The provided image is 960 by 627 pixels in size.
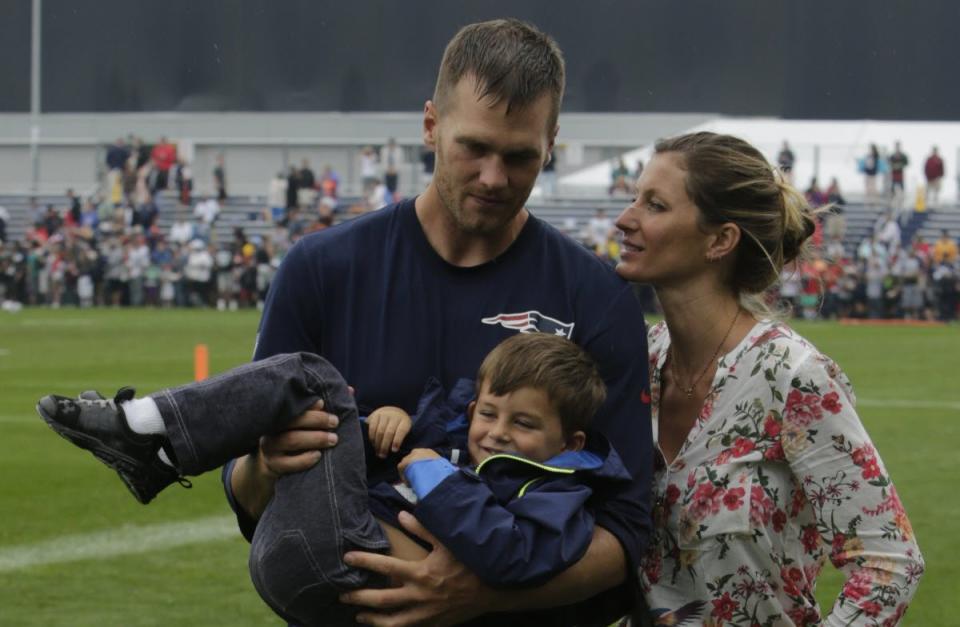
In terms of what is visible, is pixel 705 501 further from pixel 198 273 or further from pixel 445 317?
pixel 198 273

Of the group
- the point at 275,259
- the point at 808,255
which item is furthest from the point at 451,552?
the point at 275,259

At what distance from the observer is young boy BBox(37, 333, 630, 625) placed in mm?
3303

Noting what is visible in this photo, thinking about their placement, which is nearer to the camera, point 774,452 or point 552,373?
point 552,373

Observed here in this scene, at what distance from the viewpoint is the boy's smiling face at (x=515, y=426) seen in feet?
11.5

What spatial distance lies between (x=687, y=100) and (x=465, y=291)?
4378 centimetres

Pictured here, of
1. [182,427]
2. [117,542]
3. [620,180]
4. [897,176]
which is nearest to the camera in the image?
[182,427]

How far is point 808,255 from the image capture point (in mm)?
4469

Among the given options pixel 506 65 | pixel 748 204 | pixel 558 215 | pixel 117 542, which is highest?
pixel 506 65

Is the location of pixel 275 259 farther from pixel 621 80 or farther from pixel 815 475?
pixel 815 475

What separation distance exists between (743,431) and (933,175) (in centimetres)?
3701

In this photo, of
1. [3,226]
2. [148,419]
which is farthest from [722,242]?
[3,226]

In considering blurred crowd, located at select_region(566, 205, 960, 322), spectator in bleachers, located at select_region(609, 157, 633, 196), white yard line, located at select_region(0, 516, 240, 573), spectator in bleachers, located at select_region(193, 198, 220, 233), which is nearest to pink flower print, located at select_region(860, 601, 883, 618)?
white yard line, located at select_region(0, 516, 240, 573)

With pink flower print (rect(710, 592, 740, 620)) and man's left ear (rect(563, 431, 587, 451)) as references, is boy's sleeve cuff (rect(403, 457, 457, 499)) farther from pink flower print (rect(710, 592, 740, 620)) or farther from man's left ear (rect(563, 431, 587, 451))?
pink flower print (rect(710, 592, 740, 620))

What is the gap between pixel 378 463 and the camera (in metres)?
3.55
